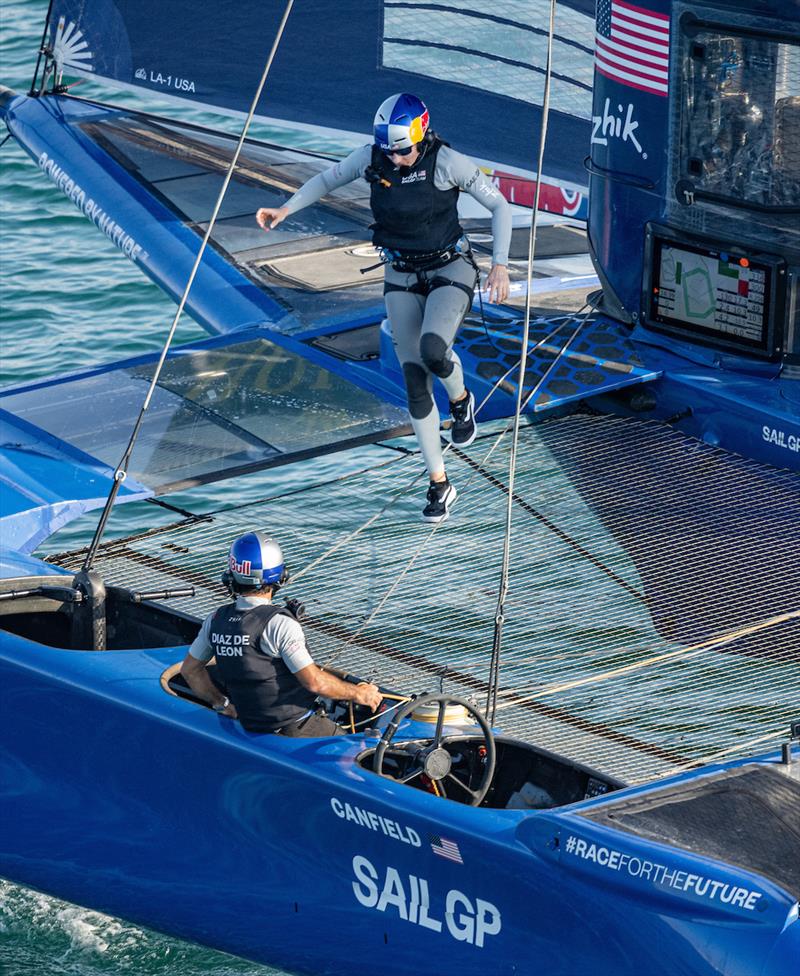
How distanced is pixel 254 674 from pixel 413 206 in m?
2.58

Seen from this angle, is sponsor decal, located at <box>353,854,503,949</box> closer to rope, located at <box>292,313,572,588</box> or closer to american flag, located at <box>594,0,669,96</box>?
rope, located at <box>292,313,572,588</box>

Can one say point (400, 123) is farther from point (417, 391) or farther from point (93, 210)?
point (93, 210)

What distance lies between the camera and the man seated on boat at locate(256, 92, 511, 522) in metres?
8.00

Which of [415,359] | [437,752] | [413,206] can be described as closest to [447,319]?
[415,359]

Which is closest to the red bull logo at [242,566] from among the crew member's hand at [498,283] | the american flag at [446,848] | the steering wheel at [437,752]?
the steering wheel at [437,752]

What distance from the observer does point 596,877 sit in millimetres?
5848

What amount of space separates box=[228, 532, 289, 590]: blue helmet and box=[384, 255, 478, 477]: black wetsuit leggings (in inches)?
78.6

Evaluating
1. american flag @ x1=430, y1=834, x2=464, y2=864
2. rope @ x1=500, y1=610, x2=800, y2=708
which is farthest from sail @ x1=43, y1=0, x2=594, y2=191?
american flag @ x1=430, y1=834, x2=464, y2=864

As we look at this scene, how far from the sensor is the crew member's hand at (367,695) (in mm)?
6531

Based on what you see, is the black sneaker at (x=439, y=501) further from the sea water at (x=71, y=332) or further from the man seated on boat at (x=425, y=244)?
the sea water at (x=71, y=332)

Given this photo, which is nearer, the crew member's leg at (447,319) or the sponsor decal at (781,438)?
the crew member's leg at (447,319)

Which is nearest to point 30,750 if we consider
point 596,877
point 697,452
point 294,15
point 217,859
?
point 217,859

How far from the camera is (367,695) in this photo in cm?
655

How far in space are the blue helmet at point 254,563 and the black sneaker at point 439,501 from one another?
1.99 meters
